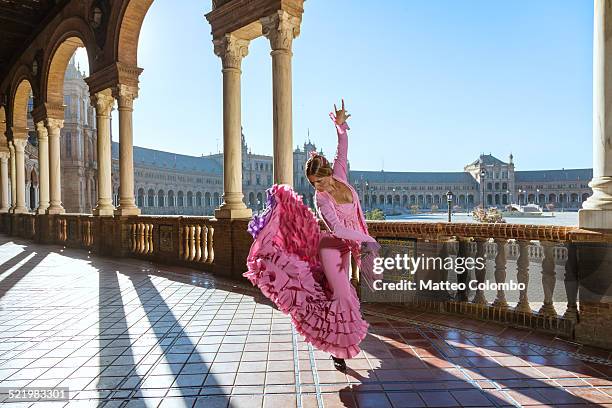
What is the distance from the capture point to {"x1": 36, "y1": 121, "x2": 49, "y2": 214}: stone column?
15.2 metres

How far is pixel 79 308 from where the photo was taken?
18.5 feet

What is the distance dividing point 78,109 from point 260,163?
64470mm

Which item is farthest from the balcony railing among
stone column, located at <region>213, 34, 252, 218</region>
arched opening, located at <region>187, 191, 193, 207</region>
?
arched opening, located at <region>187, 191, 193, 207</region>

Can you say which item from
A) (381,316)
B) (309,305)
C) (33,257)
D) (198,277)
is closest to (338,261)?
(309,305)

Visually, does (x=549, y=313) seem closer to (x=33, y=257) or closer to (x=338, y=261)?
(x=338, y=261)

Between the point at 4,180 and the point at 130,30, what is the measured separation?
14.4 meters

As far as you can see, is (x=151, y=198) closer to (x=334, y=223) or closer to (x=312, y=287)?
(x=312, y=287)

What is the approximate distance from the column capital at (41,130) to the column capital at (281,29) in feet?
38.5

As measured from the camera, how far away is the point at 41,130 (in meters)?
15.0

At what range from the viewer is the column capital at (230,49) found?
7.71 m

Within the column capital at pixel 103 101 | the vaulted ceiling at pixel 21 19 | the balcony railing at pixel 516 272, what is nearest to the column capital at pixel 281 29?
the balcony railing at pixel 516 272

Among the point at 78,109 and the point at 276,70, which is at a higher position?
the point at 78,109

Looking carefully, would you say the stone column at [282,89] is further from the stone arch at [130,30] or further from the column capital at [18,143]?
the column capital at [18,143]

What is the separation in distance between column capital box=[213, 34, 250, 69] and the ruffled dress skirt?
5.23m
